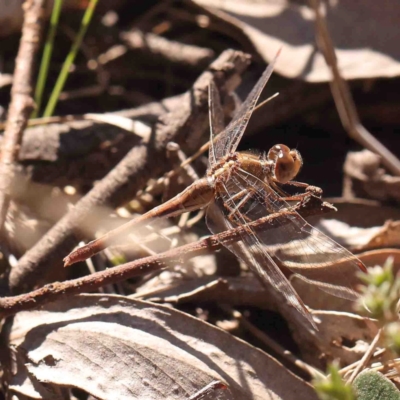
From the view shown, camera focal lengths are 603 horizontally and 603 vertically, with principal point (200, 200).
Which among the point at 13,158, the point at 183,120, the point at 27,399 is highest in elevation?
the point at 183,120

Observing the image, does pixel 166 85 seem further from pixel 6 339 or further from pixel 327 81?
pixel 6 339

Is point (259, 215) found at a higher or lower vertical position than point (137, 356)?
higher

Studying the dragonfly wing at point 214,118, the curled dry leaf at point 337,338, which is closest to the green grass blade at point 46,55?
the dragonfly wing at point 214,118

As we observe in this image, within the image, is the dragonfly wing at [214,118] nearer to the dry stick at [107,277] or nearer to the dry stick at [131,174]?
the dry stick at [131,174]

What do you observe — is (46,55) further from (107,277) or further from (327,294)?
(327,294)

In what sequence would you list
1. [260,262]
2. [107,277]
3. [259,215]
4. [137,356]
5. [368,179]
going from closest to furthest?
[137,356], [107,277], [260,262], [259,215], [368,179]

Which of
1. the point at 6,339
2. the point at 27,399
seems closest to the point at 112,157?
the point at 6,339

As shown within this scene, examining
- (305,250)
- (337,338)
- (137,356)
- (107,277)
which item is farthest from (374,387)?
(107,277)
